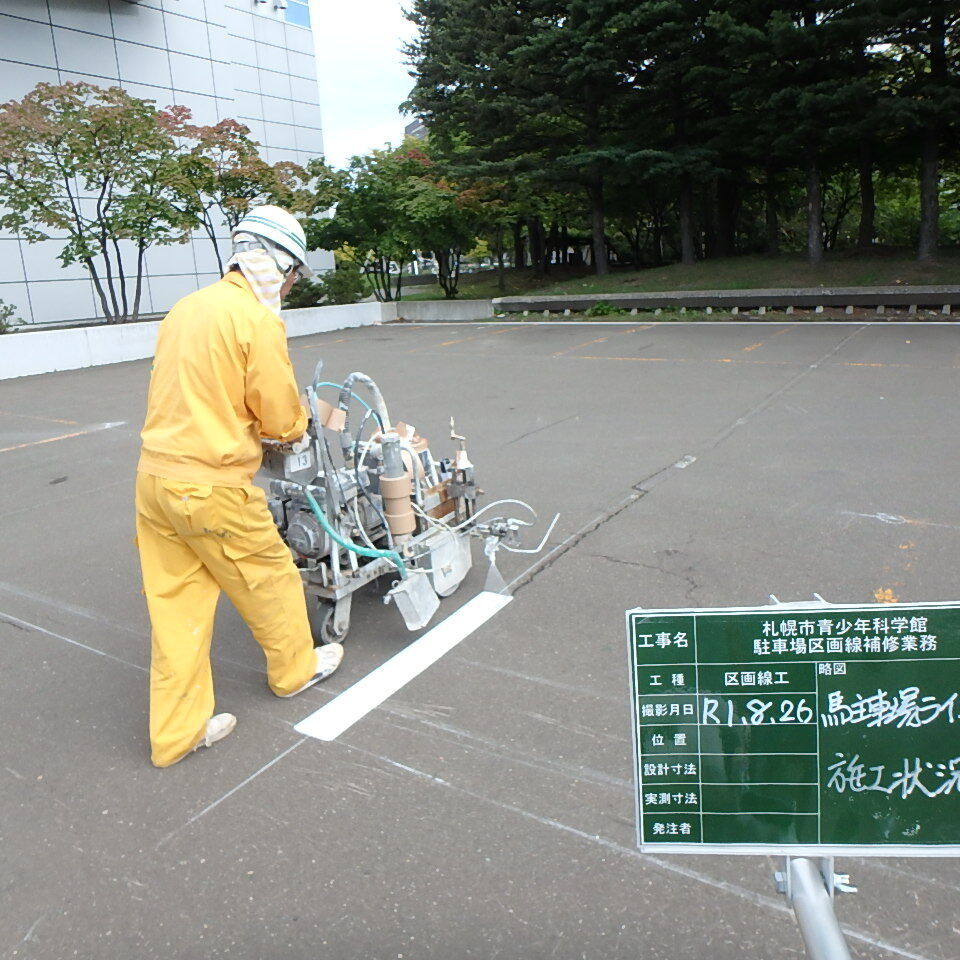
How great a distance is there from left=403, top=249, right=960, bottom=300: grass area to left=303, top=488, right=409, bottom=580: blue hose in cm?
1835

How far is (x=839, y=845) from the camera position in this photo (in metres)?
1.78

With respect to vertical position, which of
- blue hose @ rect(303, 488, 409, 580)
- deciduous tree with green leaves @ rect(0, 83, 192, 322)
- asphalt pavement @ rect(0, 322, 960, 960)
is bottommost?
asphalt pavement @ rect(0, 322, 960, 960)

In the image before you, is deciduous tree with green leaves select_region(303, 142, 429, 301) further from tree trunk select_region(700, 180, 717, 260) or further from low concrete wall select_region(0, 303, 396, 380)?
tree trunk select_region(700, 180, 717, 260)

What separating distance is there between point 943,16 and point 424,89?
46.1ft

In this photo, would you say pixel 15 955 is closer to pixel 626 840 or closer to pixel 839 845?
pixel 626 840

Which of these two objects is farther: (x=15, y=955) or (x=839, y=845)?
(x=15, y=955)

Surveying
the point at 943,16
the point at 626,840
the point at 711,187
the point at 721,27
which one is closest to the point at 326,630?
the point at 626,840

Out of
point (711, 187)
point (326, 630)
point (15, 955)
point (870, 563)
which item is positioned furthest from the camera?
point (711, 187)

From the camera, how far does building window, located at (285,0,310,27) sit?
2914 cm

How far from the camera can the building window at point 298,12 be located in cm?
2914

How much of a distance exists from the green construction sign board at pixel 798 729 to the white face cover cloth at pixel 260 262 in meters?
2.27

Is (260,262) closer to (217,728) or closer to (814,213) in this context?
(217,728)

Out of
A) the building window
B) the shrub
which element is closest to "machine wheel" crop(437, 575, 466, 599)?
the shrub

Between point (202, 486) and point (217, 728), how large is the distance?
3.44 ft
